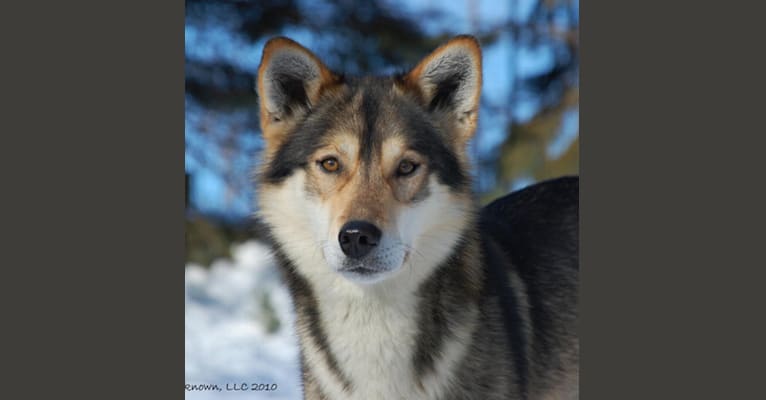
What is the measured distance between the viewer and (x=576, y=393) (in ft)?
16.4

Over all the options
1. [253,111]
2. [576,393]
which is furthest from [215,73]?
[576,393]

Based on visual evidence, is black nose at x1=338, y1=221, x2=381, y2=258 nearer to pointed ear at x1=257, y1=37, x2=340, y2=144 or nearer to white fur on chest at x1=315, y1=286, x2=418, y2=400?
white fur on chest at x1=315, y1=286, x2=418, y2=400

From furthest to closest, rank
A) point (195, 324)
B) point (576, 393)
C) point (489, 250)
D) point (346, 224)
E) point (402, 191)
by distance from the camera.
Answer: point (195, 324) → point (576, 393) → point (489, 250) → point (402, 191) → point (346, 224)

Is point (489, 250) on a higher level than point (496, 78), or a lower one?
lower

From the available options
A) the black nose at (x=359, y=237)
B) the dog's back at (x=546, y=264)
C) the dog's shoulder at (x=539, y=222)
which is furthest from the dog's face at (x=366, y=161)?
the dog's shoulder at (x=539, y=222)

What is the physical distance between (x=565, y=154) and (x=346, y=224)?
6.78ft

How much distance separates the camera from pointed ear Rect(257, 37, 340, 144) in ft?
14.0

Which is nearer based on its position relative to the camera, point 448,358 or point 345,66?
point 448,358

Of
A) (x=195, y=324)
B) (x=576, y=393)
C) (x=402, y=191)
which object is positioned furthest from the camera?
(x=195, y=324)

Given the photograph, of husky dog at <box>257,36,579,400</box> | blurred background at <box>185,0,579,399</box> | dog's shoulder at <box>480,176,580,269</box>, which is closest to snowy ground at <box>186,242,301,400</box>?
blurred background at <box>185,0,579,399</box>

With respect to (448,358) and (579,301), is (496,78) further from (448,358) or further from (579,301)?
(448,358)

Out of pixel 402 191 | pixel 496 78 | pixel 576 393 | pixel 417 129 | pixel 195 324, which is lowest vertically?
pixel 576 393

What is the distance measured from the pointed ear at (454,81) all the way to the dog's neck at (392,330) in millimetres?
689

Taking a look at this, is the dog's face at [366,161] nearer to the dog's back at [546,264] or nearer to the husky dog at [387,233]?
the husky dog at [387,233]
